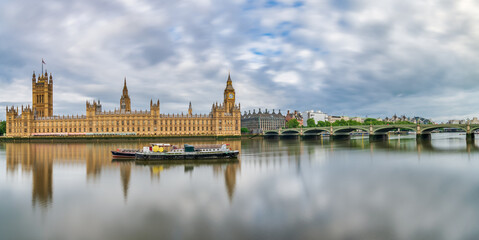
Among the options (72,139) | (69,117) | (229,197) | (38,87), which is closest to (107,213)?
(229,197)

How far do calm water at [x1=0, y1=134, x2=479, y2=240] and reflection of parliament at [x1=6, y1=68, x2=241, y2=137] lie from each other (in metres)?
86.8

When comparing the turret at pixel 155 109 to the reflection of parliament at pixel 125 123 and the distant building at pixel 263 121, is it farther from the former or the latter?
the distant building at pixel 263 121

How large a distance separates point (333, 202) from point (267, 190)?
17.2ft

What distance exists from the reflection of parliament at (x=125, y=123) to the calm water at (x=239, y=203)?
86.8m

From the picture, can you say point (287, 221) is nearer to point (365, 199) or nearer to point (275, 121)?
point (365, 199)

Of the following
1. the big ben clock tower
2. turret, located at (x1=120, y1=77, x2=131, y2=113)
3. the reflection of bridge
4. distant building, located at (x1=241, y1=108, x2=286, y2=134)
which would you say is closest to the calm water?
the reflection of bridge

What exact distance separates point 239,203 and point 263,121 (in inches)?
6093

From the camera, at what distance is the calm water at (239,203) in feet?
50.6

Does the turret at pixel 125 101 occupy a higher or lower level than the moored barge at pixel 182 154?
higher

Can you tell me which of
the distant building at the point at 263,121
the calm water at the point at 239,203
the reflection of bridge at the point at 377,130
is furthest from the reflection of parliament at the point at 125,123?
the calm water at the point at 239,203

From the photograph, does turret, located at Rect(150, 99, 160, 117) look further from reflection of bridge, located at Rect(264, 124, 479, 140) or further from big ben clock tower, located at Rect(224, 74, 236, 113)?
reflection of bridge, located at Rect(264, 124, 479, 140)

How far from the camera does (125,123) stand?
389 feet

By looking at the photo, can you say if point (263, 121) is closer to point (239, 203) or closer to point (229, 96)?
point (229, 96)

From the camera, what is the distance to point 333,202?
2039cm
